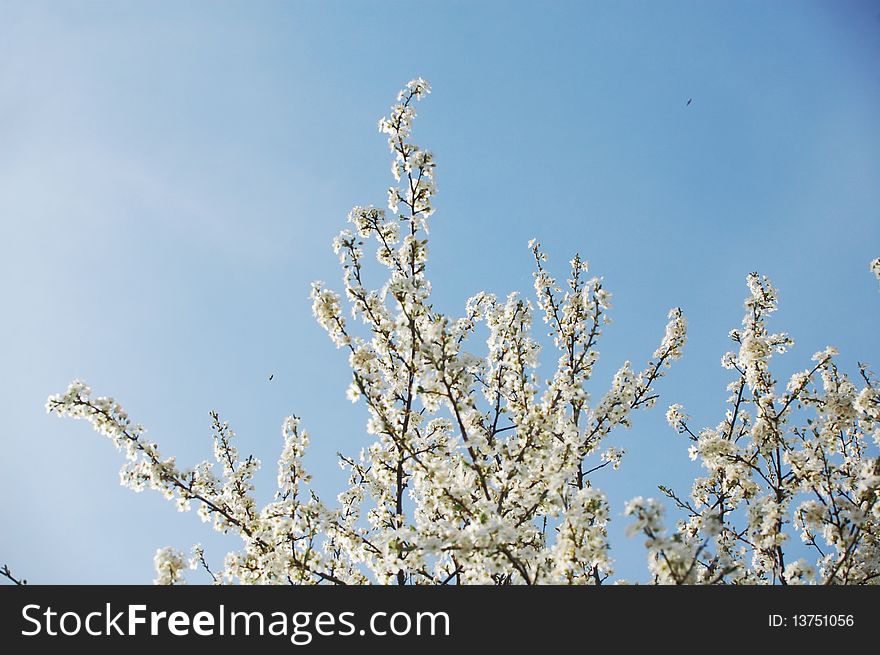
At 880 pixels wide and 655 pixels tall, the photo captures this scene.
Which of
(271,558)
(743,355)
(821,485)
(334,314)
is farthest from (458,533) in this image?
(743,355)

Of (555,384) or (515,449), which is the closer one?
(515,449)

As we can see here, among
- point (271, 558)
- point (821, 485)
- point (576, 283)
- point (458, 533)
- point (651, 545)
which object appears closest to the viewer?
point (651, 545)

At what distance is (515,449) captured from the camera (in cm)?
681

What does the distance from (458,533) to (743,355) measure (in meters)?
5.21

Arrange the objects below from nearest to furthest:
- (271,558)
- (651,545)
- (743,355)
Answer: (651,545), (271,558), (743,355)

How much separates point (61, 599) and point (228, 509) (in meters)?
2.04

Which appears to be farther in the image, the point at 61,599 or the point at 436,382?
the point at 436,382

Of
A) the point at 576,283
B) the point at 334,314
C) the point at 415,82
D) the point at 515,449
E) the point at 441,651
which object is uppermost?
the point at 415,82

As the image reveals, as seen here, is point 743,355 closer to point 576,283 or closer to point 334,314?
point 576,283

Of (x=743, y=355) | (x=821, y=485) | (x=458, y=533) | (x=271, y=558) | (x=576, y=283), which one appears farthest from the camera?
(x=576, y=283)

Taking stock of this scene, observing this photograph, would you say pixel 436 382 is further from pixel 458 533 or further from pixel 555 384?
pixel 555 384

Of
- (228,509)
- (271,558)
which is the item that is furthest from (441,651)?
(228,509)

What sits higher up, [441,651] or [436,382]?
[436,382]

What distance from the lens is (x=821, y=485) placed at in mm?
6738
